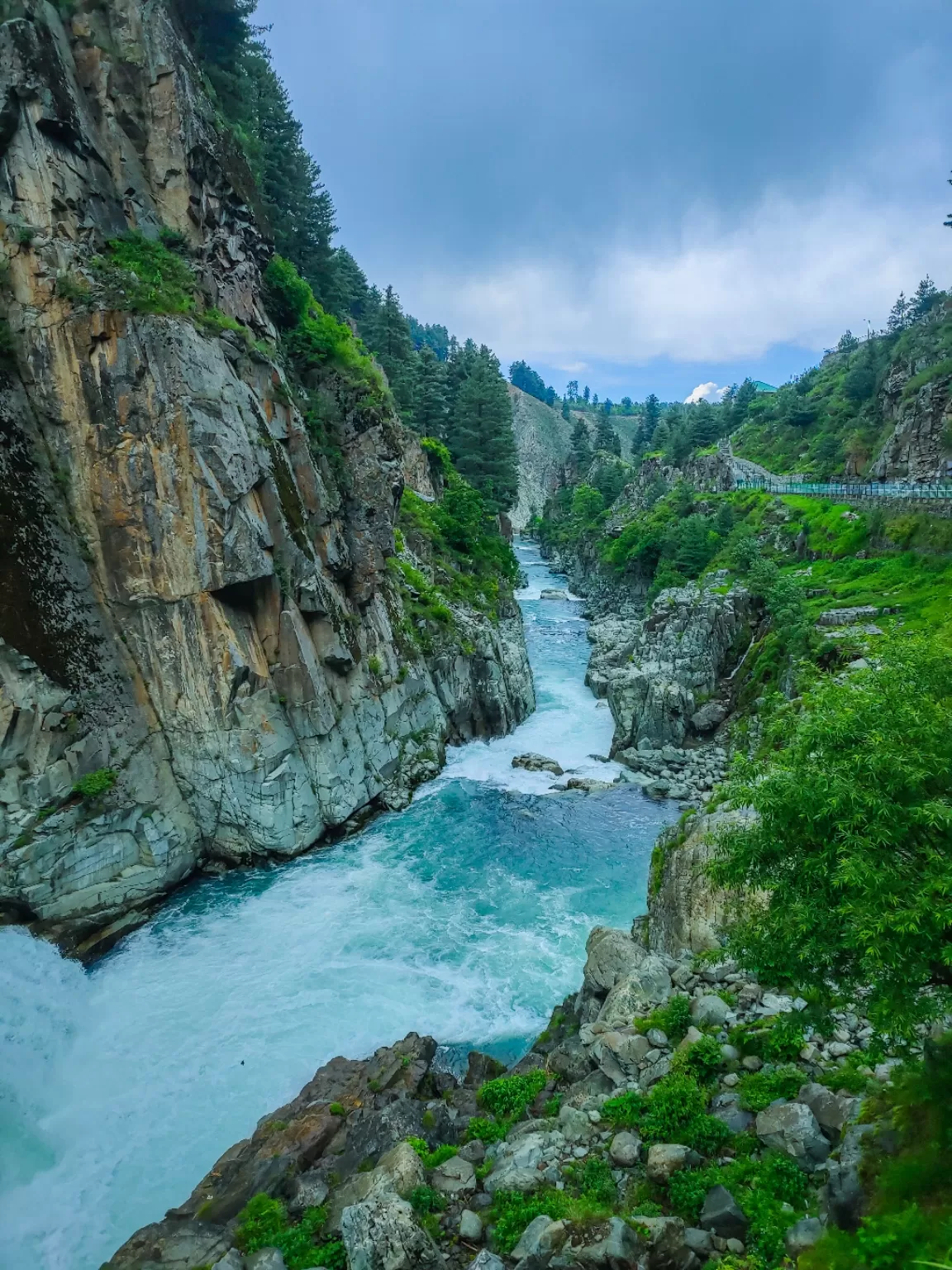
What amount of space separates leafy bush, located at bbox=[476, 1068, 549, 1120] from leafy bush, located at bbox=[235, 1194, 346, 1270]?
3204 millimetres

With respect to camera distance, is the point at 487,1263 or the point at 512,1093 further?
the point at 512,1093

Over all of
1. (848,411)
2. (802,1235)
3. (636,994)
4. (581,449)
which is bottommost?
(636,994)

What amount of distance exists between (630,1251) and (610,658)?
130 feet

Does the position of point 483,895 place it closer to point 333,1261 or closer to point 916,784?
point 333,1261

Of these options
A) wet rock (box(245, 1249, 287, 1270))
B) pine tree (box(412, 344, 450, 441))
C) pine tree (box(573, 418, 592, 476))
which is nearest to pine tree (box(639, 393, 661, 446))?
pine tree (box(573, 418, 592, 476))

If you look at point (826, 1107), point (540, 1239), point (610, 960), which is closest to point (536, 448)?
point (610, 960)

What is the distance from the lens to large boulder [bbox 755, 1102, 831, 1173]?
7504 millimetres

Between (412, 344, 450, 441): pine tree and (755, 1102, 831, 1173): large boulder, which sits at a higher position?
(412, 344, 450, 441): pine tree

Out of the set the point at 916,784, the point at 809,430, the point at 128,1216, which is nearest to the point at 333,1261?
the point at 128,1216

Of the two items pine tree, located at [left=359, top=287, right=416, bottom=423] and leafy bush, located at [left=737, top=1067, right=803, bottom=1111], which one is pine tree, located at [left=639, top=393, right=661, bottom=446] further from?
leafy bush, located at [left=737, top=1067, right=803, bottom=1111]

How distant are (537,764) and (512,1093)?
67.3ft

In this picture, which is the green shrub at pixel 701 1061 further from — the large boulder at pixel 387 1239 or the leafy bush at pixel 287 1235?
the leafy bush at pixel 287 1235

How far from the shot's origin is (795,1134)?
7727 mm

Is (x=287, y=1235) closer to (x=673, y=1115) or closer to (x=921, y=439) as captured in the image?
(x=673, y=1115)
